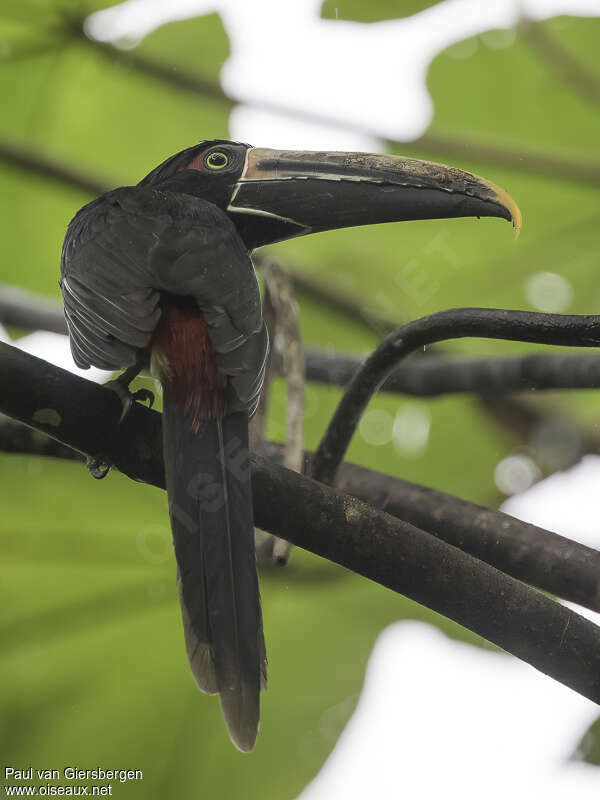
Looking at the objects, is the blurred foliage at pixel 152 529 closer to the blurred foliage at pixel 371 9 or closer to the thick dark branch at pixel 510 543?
the blurred foliage at pixel 371 9

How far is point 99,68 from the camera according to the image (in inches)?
121

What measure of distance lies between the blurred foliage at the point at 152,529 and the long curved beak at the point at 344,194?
54 centimetres

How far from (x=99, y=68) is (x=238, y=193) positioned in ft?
2.52

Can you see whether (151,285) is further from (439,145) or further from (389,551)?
(439,145)

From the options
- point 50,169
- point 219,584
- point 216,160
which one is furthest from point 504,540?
point 50,169

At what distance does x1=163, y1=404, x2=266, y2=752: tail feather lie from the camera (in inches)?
69.4

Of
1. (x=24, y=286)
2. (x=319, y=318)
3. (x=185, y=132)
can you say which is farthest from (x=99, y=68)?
(x=319, y=318)

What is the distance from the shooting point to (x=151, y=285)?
6.62 ft

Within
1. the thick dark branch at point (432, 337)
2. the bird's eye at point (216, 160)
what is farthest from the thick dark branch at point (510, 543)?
the bird's eye at point (216, 160)

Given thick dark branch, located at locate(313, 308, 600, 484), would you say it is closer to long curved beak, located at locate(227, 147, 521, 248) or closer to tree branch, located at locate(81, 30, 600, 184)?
long curved beak, located at locate(227, 147, 521, 248)

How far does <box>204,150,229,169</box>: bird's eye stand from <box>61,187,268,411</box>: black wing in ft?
1.41

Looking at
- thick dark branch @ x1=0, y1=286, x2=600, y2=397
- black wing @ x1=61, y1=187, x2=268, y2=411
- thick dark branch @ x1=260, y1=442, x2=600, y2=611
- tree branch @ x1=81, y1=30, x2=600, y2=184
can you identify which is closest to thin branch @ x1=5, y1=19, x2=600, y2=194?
tree branch @ x1=81, y1=30, x2=600, y2=184

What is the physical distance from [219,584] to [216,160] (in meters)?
1.33

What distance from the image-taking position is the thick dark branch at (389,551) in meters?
1.63
